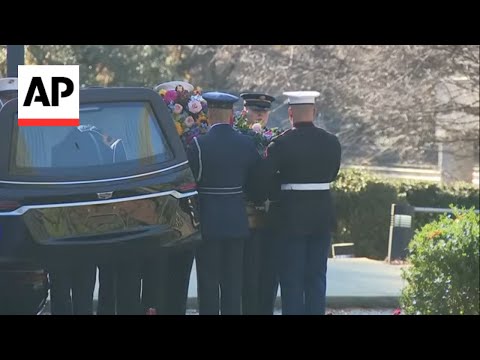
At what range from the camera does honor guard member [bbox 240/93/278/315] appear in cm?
711

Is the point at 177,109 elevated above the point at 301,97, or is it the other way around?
the point at 301,97

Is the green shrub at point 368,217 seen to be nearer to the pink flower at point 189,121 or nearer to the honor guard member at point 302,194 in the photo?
the honor guard member at point 302,194

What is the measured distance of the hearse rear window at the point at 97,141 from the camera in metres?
6.12

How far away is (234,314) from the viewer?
693 centimetres

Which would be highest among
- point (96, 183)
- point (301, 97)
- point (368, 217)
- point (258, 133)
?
point (301, 97)

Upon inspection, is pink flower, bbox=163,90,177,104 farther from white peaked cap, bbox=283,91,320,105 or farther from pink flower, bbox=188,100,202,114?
white peaked cap, bbox=283,91,320,105

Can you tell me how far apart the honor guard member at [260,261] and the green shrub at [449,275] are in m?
2.12

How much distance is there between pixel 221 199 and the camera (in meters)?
6.70

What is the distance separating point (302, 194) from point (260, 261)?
0.59 m

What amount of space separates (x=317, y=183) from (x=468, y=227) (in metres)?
2.46

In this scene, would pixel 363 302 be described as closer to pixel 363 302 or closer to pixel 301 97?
pixel 363 302

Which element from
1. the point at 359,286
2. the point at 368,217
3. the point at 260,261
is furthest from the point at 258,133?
the point at 368,217

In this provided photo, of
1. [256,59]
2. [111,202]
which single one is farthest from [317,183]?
[256,59]

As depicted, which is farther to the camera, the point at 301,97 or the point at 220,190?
the point at 301,97
